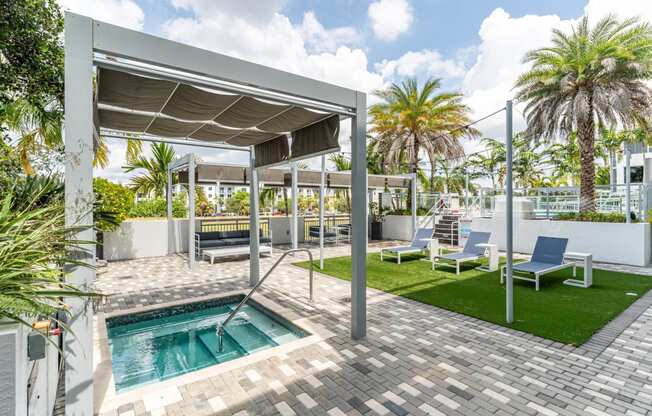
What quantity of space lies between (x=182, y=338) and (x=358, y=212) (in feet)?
11.5

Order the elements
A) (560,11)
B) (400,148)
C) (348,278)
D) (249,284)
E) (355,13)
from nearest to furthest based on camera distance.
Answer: (249,284) → (348,278) → (560,11) → (355,13) → (400,148)

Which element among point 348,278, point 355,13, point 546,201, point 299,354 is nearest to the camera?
point 299,354

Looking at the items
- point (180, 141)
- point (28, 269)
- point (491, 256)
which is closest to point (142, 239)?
point (180, 141)

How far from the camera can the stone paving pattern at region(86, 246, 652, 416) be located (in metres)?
2.91

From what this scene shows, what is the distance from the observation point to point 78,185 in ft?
8.74

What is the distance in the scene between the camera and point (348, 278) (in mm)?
8016

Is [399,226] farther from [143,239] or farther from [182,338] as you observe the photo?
[182,338]

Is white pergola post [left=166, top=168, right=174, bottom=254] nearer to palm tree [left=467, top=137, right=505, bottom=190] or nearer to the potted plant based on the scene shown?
the potted plant

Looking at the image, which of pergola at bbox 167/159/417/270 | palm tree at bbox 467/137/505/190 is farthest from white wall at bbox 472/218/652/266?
palm tree at bbox 467/137/505/190

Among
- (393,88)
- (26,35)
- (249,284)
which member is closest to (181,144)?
(26,35)

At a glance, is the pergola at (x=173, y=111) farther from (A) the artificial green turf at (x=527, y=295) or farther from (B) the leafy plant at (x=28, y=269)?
(A) the artificial green turf at (x=527, y=295)

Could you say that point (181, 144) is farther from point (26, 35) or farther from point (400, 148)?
point (400, 148)

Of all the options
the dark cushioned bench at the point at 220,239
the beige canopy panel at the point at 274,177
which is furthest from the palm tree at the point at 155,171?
the dark cushioned bench at the point at 220,239

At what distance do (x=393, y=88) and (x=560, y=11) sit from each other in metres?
7.88
